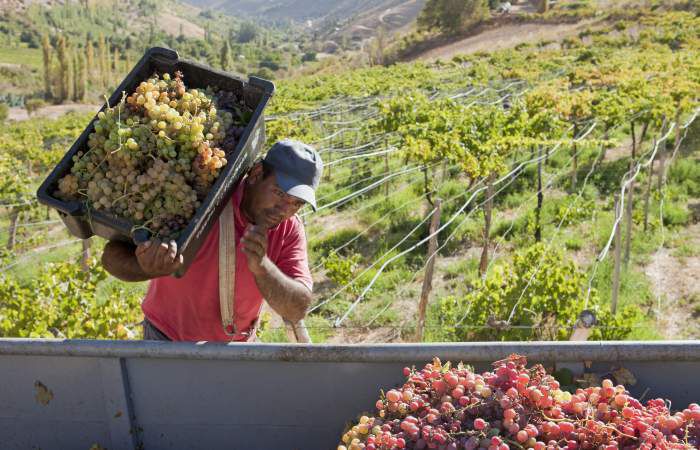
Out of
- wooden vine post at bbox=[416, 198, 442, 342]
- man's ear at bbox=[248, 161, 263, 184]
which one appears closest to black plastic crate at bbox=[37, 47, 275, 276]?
man's ear at bbox=[248, 161, 263, 184]

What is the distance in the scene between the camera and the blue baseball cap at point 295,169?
2.01m

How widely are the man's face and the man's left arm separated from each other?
3.2 inches

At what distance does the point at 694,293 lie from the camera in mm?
5859

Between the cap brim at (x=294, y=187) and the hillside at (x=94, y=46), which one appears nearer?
the cap brim at (x=294, y=187)

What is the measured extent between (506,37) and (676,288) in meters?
37.7

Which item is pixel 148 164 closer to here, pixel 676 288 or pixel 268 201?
pixel 268 201

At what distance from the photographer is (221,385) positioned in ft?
6.27

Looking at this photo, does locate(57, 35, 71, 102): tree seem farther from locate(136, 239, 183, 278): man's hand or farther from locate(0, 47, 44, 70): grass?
locate(136, 239, 183, 278): man's hand

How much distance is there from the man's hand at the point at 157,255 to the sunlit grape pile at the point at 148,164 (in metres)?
0.07

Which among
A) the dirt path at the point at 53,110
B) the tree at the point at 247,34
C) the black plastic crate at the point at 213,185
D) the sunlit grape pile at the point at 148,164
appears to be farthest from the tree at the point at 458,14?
the tree at the point at 247,34

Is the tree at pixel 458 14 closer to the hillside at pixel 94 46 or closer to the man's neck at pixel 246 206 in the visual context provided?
the hillside at pixel 94 46

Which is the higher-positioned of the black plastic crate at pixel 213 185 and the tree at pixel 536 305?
the black plastic crate at pixel 213 185

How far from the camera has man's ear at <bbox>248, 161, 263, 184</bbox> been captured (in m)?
2.12

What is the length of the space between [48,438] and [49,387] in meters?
0.20
